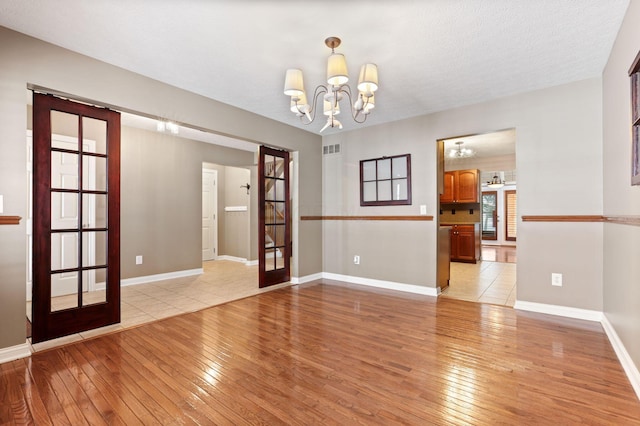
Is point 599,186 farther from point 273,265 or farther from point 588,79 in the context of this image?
point 273,265

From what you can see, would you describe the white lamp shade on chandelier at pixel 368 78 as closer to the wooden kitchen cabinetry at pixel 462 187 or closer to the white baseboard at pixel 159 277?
the white baseboard at pixel 159 277

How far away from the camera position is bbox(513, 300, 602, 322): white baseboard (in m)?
3.04

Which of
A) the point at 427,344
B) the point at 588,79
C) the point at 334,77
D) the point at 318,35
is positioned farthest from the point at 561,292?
the point at 318,35

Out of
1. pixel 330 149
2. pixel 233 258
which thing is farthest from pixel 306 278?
pixel 233 258

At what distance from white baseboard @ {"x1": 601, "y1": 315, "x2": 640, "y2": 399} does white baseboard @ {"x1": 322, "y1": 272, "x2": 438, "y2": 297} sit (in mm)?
1721

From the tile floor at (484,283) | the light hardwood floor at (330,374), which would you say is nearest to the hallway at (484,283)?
the tile floor at (484,283)

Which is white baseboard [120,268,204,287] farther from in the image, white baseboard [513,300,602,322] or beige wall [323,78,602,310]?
white baseboard [513,300,602,322]

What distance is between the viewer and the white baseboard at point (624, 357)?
1.86 m

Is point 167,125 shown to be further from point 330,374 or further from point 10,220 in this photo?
point 330,374

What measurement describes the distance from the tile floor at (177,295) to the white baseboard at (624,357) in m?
3.66

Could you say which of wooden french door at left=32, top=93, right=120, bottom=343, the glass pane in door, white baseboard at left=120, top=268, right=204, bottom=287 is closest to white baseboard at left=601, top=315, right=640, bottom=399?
wooden french door at left=32, top=93, right=120, bottom=343

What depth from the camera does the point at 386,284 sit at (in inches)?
178

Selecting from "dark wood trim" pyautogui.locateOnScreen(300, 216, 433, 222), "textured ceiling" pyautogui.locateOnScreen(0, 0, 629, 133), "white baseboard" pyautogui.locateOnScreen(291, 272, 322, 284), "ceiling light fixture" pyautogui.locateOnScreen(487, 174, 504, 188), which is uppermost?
"textured ceiling" pyautogui.locateOnScreen(0, 0, 629, 133)

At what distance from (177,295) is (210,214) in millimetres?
3224
